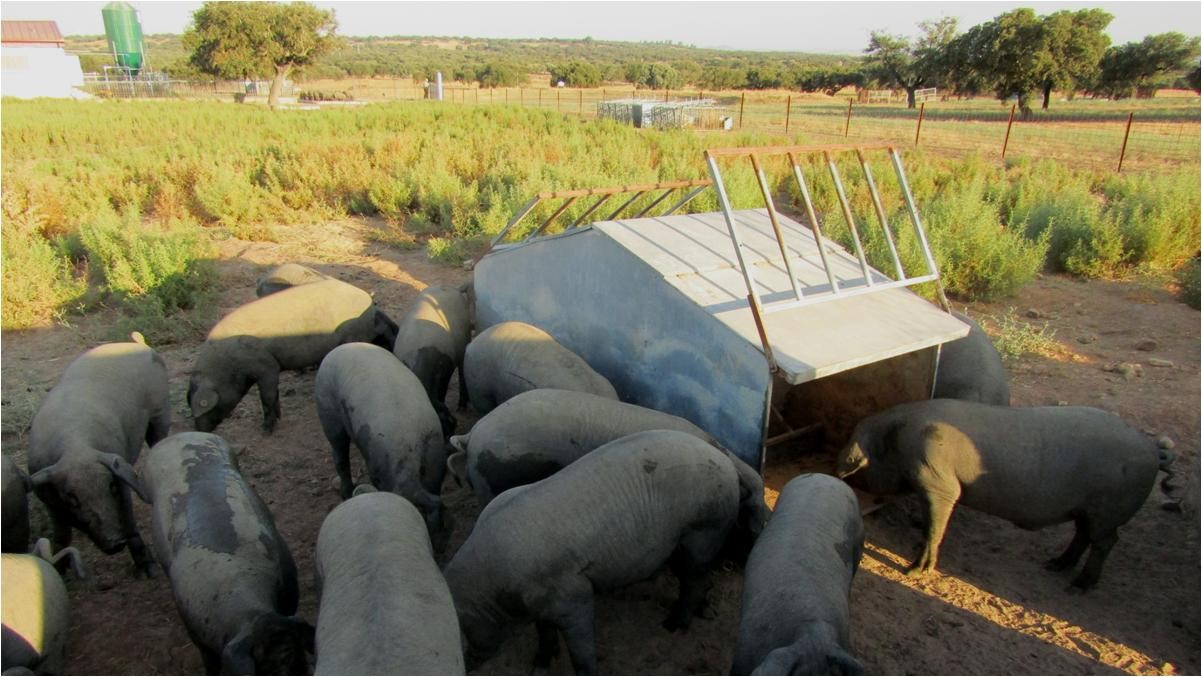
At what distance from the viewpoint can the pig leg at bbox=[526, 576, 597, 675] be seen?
3582mm

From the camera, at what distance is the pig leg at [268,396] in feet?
20.3

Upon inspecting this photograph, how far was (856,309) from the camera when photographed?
514cm

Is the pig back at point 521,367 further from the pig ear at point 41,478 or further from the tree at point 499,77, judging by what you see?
the tree at point 499,77

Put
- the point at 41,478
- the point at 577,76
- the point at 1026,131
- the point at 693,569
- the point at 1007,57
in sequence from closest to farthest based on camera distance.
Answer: the point at 693,569 < the point at 41,478 < the point at 1026,131 < the point at 1007,57 < the point at 577,76

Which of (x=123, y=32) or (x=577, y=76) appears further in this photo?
(x=577, y=76)

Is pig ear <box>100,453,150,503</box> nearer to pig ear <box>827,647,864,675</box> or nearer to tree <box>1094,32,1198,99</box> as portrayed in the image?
pig ear <box>827,647,864,675</box>

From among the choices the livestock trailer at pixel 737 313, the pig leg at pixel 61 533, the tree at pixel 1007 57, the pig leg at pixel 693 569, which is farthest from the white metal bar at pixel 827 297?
the tree at pixel 1007 57

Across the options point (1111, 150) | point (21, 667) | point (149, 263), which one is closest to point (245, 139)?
point (149, 263)

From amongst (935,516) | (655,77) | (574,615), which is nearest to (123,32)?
(655,77)

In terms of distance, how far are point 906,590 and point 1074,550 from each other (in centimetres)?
109

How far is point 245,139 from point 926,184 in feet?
50.0

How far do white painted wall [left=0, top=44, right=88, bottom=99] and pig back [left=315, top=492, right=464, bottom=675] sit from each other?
5104cm

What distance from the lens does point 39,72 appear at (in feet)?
149

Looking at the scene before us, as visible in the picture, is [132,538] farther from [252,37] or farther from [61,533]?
[252,37]
